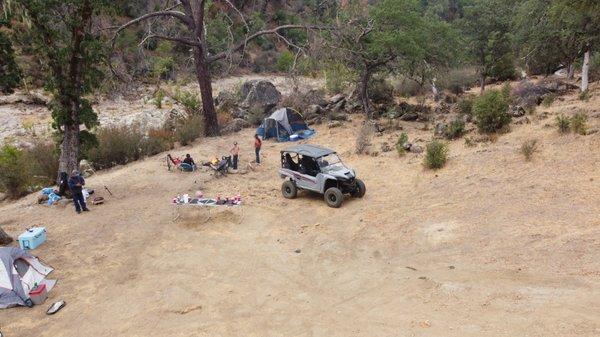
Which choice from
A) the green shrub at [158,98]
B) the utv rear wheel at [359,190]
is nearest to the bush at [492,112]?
the utv rear wheel at [359,190]

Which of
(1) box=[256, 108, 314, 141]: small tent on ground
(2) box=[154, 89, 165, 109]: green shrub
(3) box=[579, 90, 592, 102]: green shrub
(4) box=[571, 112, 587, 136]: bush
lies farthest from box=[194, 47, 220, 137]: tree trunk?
(3) box=[579, 90, 592, 102]: green shrub

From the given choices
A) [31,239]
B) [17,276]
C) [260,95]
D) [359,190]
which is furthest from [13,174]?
[260,95]

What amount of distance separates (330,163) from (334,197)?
113cm

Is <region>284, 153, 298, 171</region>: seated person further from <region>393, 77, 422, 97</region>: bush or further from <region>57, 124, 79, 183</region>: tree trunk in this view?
<region>393, 77, 422, 97</region>: bush

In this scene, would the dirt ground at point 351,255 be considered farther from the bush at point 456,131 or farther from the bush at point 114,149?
the bush at point 114,149

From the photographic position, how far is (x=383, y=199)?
12180 mm

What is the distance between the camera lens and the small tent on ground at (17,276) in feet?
26.2

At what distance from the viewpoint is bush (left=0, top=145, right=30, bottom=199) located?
47.6 ft

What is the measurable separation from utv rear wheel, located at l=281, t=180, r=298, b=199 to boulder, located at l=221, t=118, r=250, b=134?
1038 cm

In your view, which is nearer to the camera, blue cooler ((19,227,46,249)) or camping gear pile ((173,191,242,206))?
blue cooler ((19,227,46,249))

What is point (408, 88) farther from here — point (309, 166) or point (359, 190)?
point (309, 166)

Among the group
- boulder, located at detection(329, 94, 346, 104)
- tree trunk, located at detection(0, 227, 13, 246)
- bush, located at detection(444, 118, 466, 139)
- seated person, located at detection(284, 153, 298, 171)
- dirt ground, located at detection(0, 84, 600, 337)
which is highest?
boulder, located at detection(329, 94, 346, 104)

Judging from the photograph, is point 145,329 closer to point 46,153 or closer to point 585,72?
point 46,153

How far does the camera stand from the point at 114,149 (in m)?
17.8
